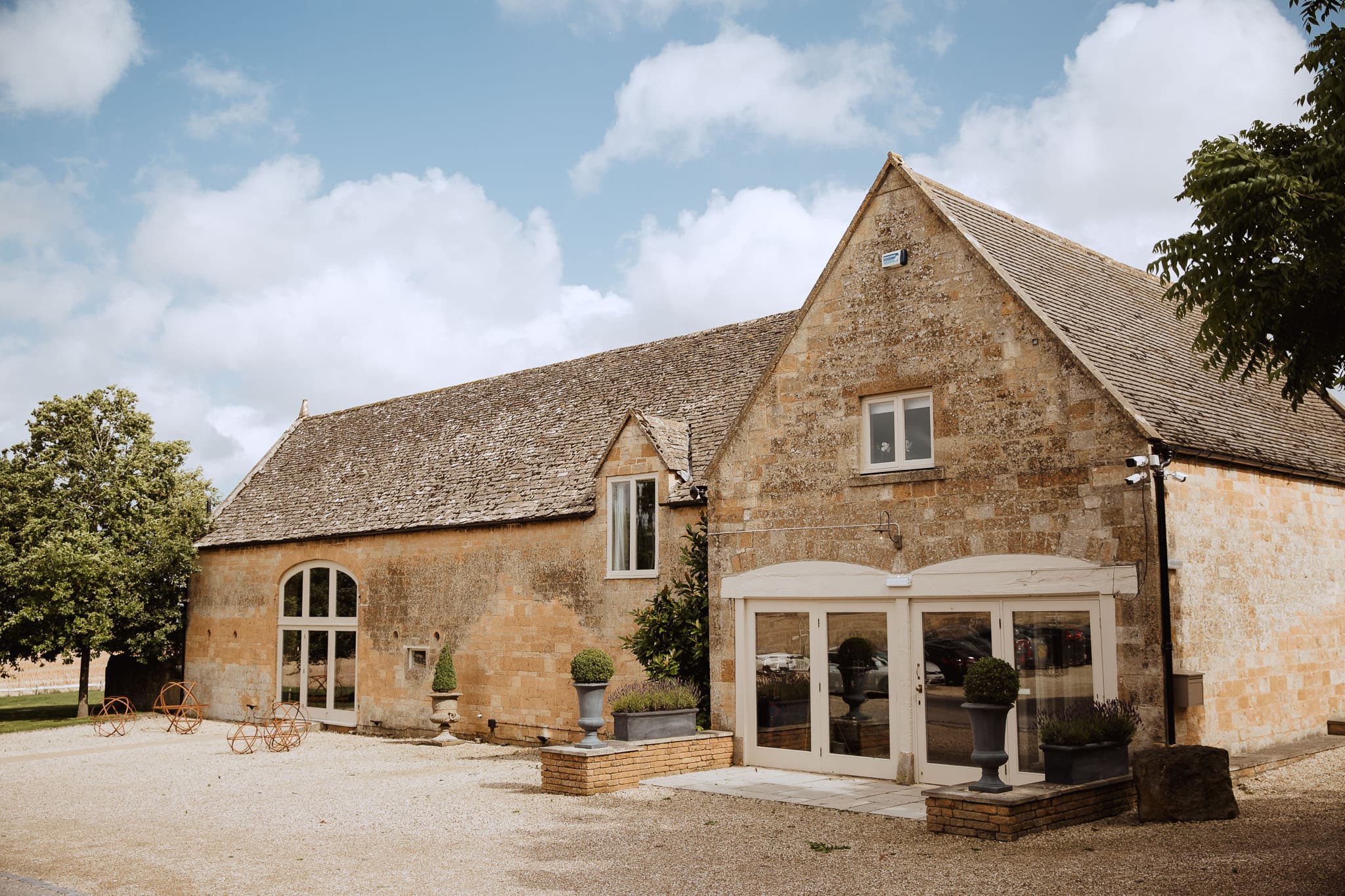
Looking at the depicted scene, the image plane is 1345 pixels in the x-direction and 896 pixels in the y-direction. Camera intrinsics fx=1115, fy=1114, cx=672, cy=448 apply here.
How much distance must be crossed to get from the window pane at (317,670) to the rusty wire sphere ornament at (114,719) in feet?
12.6

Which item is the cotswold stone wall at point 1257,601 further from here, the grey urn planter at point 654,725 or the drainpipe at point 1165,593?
the grey urn planter at point 654,725

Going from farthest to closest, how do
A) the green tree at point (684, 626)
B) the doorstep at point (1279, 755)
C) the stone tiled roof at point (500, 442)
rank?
the stone tiled roof at point (500, 442) → the green tree at point (684, 626) → the doorstep at point (1279, 755)

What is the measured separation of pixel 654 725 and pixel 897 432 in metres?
5.05

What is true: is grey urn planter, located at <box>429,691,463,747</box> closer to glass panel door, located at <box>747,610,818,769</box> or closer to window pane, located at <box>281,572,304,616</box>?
window pane, located at <box>281,572,304,616</box>

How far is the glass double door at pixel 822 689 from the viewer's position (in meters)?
14.4

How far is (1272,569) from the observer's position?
1441 cm

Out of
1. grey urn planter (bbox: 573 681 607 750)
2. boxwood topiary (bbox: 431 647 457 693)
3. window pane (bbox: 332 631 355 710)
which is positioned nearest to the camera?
grey urn planter (bbox: 573 681 607 750)

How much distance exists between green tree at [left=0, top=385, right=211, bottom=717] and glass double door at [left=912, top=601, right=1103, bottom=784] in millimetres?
19637

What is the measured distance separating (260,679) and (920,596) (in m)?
17.2

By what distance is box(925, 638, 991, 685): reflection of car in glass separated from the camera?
529 inches

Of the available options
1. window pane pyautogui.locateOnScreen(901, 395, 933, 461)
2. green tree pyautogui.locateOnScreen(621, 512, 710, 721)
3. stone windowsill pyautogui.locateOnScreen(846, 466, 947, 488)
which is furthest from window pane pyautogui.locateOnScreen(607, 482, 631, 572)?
window pane pyautogui.locateOnScreen(901, 395, 933, 461)

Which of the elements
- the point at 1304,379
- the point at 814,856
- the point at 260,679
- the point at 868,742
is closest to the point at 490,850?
the point at 814,856

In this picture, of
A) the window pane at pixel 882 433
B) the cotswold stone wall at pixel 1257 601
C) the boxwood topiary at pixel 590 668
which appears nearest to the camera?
the cotswold stone wall at pixel 1257 601

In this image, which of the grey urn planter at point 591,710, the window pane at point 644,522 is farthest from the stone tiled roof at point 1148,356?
the grey urn planter at point 591,710
